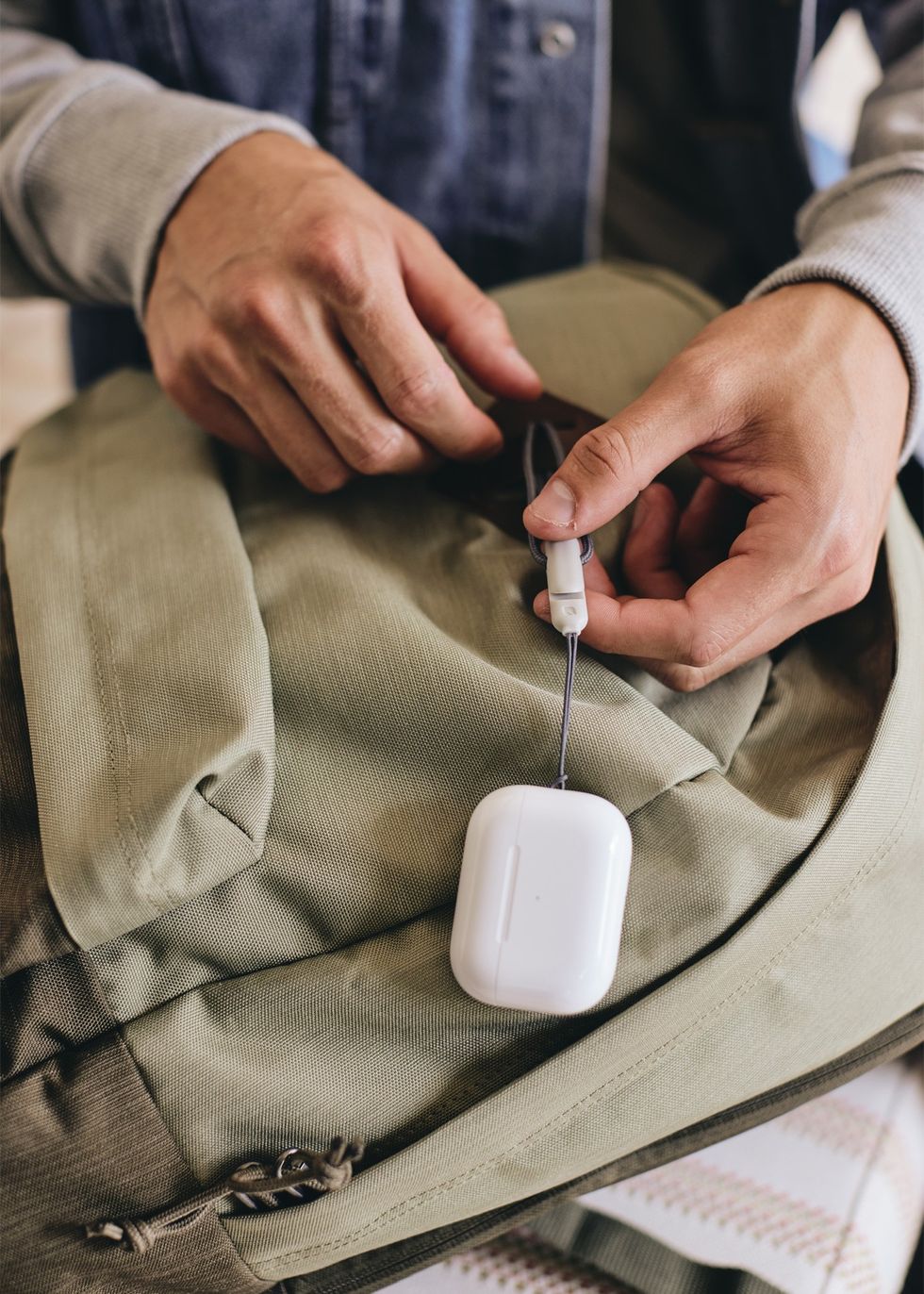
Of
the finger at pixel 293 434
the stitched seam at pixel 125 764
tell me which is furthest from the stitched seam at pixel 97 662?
the finger at pixel 293 434

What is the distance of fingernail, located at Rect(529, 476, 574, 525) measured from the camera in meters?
0.44

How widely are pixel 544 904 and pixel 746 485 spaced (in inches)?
8.7

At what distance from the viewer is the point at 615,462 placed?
1.43 feet

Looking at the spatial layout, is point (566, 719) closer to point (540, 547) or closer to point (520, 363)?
point (540, 547)

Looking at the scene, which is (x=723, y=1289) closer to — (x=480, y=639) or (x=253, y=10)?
(x=480, y=639)

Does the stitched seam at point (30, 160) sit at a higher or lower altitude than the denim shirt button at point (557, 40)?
lower

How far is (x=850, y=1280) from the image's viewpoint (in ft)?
1.65

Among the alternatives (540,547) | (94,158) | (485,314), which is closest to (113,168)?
(94,158)

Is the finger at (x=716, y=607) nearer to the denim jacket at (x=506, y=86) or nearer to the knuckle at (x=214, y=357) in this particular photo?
the knuckle at (x=214, y=357)

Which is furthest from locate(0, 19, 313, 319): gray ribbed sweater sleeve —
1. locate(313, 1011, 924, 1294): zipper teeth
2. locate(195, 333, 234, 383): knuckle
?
locate(313, 1011, 924, 1294): zipper teeth

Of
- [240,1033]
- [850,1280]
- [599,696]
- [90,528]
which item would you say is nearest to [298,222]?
[90,528]

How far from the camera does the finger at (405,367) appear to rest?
491 mm

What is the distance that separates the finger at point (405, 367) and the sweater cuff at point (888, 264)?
0.60ft

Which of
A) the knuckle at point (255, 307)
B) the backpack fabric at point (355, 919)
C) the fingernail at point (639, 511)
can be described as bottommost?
the backpack fabric at point (355, 919)
